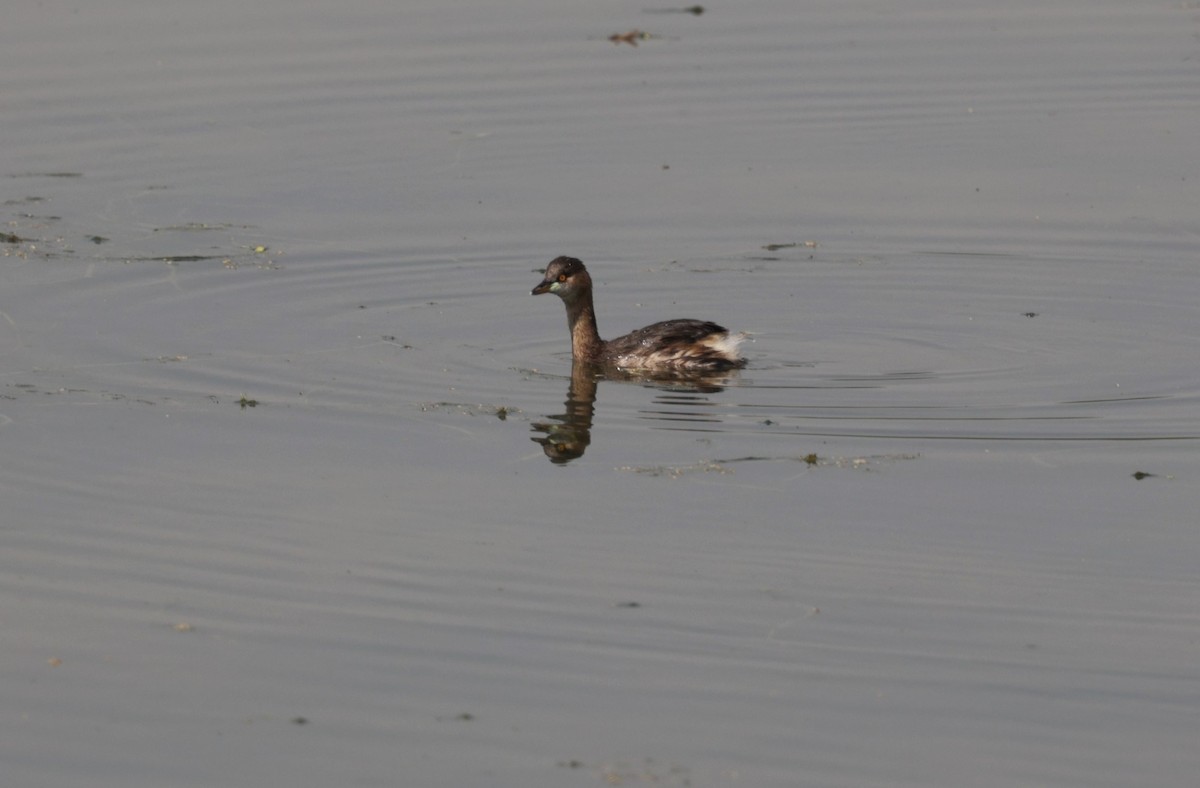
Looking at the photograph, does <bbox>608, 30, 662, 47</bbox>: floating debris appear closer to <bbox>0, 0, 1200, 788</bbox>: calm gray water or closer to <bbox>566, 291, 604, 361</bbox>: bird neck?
<bbox>0, 0, 1200, 788</bbox>: calm gray water

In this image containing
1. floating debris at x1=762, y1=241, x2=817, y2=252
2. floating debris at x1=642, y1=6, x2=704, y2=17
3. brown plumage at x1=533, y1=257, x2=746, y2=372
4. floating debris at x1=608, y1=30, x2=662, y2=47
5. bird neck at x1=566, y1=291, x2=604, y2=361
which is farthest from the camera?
floating debris at x1=642, y1=6, x2=704, y2=17

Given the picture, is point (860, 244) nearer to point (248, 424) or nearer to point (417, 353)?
point (417, 353)

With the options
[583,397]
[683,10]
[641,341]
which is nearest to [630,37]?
[683,10]

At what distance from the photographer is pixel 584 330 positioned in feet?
45.8

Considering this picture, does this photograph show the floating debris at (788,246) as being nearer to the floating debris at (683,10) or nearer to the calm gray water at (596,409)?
the calm gray water at (596,409)

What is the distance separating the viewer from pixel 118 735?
7633 millimetres

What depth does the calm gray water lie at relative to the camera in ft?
25.4

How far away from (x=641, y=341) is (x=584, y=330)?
50 centimetres

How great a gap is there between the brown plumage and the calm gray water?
0.90 feet

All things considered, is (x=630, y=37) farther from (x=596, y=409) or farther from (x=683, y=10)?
(x=596, y=409)

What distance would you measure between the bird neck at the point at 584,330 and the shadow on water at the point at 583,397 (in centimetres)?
15

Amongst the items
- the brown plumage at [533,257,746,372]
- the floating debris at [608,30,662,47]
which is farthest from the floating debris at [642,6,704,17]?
the brown plumage at [533,257,746,372]

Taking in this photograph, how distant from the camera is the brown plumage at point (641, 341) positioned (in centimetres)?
1334

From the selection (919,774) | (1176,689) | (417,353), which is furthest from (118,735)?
(417,353)
